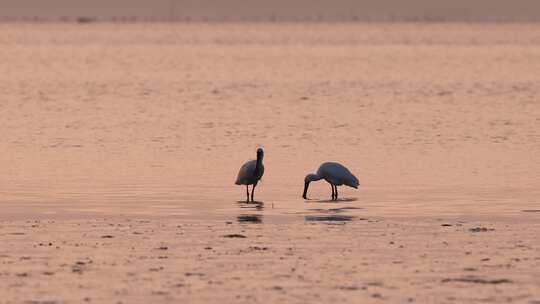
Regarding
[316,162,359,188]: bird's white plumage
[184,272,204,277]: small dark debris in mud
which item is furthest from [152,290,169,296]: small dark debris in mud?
[316,162,359,188]: bird's white plumage

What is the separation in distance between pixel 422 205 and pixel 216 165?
374 inches

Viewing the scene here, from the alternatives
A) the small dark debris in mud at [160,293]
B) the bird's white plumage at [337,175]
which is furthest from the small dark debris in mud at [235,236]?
the bird's white plumage at [337,175]

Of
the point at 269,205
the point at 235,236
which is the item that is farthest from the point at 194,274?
the point at 269,205

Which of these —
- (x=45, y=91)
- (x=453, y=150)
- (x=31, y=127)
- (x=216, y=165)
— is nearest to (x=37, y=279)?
(x=216, y=165)

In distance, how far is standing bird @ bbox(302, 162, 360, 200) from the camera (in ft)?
97.2

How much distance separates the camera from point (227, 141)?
4512 centimetres

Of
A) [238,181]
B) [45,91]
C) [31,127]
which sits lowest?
[238,181]

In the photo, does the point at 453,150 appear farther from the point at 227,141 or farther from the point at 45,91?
the point at 45,91

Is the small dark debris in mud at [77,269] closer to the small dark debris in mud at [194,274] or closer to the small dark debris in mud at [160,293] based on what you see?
the small dark debris in mud at [194,274]

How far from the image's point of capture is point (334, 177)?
97.8 feet

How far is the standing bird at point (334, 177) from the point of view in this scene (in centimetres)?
2964

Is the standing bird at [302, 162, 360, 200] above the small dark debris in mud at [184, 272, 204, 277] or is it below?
above

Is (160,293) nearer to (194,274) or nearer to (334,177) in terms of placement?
(194,274)

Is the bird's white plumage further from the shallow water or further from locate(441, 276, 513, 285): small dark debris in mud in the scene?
locate(441, 276, 513, 285): small dark debris in mud
